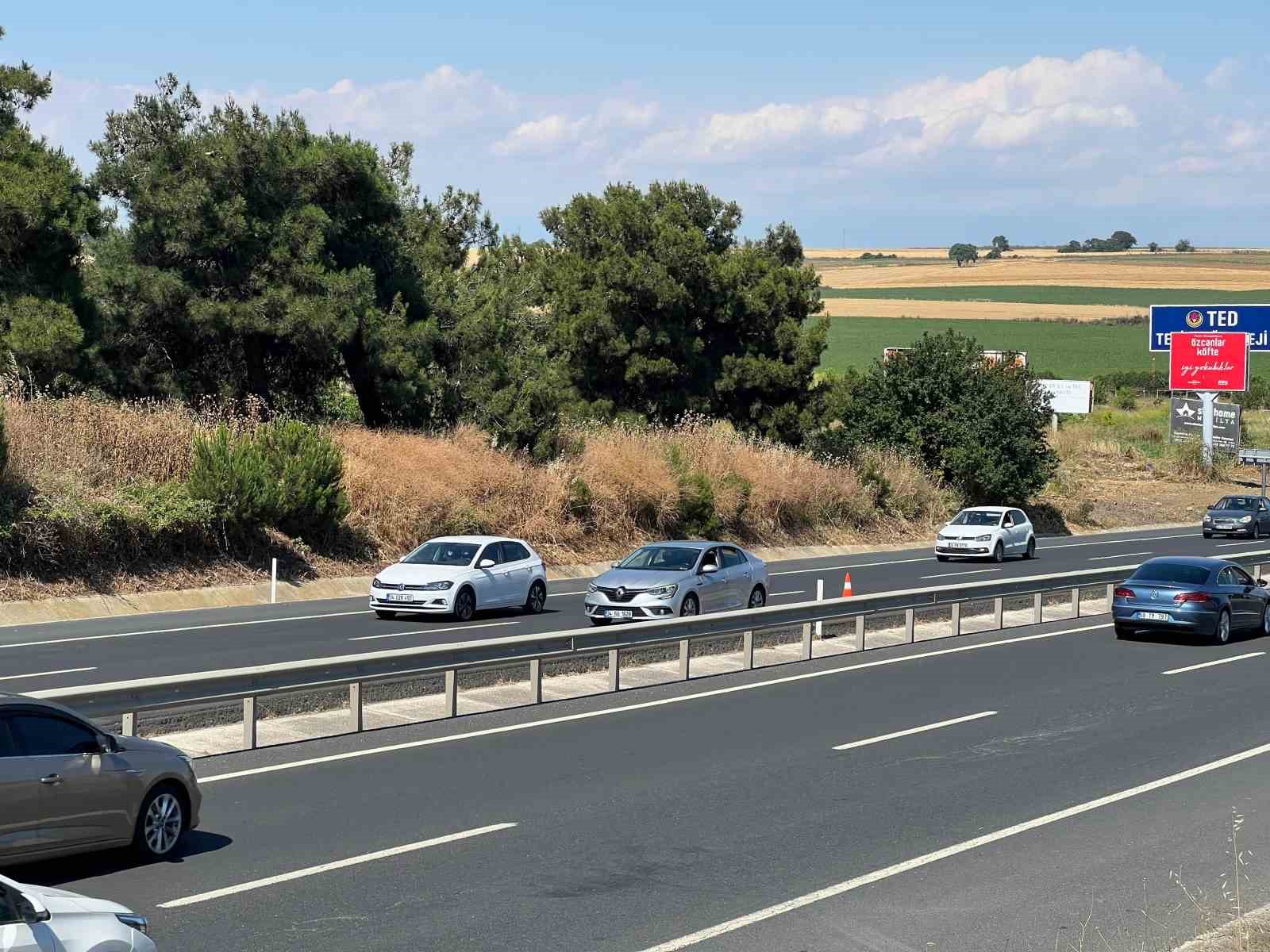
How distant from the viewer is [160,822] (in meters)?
9.91

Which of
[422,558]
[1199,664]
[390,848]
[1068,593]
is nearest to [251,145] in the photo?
[422,558]

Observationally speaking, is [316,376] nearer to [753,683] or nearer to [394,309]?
[394,309]

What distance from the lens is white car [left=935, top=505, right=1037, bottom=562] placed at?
42844mm

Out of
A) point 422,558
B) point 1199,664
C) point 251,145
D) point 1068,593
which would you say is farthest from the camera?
point 251,145

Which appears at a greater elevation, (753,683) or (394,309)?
(394,309)

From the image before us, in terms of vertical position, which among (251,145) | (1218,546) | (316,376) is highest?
(251,145)

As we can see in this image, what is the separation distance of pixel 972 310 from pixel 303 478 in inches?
4552

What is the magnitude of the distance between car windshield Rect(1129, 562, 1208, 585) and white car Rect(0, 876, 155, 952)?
65.3 ft

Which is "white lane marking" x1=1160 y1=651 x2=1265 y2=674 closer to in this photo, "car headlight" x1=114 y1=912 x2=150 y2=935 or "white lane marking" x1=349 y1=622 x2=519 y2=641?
"white lane marking" x1=349 y1=622 x2=519 y2=641

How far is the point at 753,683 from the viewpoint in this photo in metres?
18.7

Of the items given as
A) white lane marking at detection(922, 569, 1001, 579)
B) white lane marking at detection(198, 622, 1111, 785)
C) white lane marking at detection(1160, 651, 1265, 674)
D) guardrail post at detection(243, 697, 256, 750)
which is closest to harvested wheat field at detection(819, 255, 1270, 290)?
white lane marking at detection(922, 569, 1001, 579)

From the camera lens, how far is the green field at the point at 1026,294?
147375 mm

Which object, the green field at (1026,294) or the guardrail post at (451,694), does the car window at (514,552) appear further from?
the green field at (1026,294)

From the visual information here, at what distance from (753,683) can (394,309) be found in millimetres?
23260
